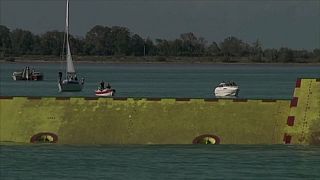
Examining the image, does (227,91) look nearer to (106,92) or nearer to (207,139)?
(106,92)

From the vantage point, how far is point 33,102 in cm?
2495

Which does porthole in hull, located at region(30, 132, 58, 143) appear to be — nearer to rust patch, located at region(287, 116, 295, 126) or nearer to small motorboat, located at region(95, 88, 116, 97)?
rust patch, located at region(287, 116, 295, 126)

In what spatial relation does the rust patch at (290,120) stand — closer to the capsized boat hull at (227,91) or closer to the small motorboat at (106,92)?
the small motorboat at (106,92)

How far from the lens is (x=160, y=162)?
75.9 ft

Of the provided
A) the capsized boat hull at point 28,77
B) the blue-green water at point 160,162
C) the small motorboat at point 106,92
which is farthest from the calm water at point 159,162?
the capsized boat hull at point 28,77

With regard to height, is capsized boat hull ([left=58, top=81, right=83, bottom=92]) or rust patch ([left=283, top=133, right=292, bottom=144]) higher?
rust patch ([left=283, top=133, right=292, bottom=144])

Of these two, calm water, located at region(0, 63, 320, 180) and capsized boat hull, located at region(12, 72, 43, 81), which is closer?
calm water, located at region(0, 63, 320, 180)

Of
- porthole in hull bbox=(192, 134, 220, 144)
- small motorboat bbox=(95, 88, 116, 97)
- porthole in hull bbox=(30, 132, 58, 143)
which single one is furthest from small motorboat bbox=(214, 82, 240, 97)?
porthole in hull bbox=(30, 132, 58, 143)

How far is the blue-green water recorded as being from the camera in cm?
2139

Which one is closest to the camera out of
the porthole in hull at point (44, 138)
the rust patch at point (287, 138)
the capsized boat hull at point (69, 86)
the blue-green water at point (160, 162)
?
the blue-green water at point (160, 162)

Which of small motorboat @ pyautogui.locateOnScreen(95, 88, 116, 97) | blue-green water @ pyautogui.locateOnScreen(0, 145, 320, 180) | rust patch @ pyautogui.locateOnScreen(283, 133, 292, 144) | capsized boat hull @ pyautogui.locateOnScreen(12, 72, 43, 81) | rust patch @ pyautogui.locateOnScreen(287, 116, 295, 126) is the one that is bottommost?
capsized boat hull @ pyautogui.locateOnScreen(12, 72, 43, 81)

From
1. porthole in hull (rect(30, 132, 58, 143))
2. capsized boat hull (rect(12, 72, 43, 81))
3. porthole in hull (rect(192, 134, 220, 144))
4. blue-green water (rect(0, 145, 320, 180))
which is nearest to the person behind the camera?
blue-green water (rect(0, 145, 320, 180))

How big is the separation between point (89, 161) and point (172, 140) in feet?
8.14

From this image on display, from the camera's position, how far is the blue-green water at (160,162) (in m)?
21.4
